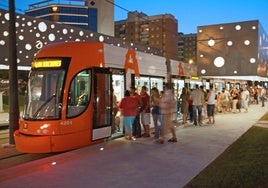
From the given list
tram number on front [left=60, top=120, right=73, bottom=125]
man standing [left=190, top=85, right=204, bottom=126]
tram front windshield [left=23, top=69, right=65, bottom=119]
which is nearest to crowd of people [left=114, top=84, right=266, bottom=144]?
man standing [left=190, top=85, right=204, bottom=126]

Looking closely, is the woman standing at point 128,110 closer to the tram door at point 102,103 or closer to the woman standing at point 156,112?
the tram door at point 102,103

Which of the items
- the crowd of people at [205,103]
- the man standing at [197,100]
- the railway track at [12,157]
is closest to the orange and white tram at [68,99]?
the railway track at [12,157]

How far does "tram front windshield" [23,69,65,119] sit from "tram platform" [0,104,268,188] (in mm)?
1270

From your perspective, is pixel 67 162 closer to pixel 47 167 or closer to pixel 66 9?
pixel 47 167

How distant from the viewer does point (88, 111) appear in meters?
10.9

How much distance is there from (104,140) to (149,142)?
4.45ft

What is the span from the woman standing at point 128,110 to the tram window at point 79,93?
1556 millimetres

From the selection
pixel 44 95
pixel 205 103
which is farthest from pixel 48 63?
pixel 205 103

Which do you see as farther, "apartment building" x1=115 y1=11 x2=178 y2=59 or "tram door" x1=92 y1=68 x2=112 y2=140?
"apartment building" x1=115 y1=11 x2=178 y2=59

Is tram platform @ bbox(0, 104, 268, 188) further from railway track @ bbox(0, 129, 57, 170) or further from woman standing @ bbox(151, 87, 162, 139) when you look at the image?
railway track @ bbox(0, 129, 57, 170)

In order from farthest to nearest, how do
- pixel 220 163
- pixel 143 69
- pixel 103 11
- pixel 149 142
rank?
pixel 103 11, pixel 143 69, pixel 149 142, pixel 220 163

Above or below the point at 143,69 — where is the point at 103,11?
above

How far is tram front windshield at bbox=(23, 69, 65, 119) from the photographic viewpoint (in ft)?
33.5

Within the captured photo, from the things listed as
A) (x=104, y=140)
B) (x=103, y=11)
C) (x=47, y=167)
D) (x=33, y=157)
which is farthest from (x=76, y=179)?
(x=103, y=11)
